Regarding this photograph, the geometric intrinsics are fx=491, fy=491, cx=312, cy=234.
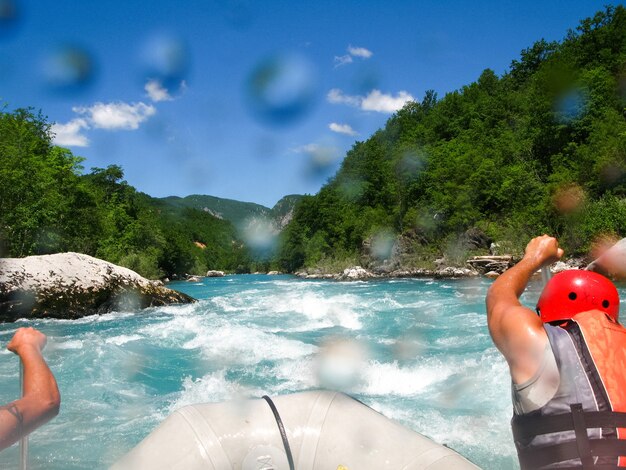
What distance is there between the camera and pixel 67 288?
36.3 ft

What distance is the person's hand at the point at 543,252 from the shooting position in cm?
152

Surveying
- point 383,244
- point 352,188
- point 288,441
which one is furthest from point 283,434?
point 383,244

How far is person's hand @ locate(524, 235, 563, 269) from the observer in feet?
5.00

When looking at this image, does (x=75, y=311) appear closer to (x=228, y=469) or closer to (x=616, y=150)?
(x=228, y=469)

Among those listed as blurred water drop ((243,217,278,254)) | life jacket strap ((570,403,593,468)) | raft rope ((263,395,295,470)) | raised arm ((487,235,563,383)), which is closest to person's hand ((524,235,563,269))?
raised arm ((487,235,563,383))

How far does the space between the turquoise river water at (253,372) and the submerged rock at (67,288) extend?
0.50 meters

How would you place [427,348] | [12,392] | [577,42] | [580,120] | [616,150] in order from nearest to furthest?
[12,392]
[427,348]
[616,150]
[580,120]
[577,42]

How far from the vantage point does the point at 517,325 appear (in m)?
1.28

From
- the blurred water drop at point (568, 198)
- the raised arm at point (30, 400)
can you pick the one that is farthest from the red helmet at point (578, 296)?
the blurred water drop at point (568, 198)

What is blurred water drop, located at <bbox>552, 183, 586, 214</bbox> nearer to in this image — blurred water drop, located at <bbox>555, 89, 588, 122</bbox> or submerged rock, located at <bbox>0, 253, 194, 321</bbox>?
blurred water drop, located at <bbox>555, 89, 588, 122</bbox>

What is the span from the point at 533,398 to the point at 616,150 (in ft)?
96.0

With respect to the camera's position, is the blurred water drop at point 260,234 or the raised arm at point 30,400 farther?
the blurred water drop at point 260,234

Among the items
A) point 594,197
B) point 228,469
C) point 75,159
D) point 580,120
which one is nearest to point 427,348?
point 228,469

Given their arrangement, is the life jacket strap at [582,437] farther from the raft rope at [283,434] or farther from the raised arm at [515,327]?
the raft rope at [283,434]
